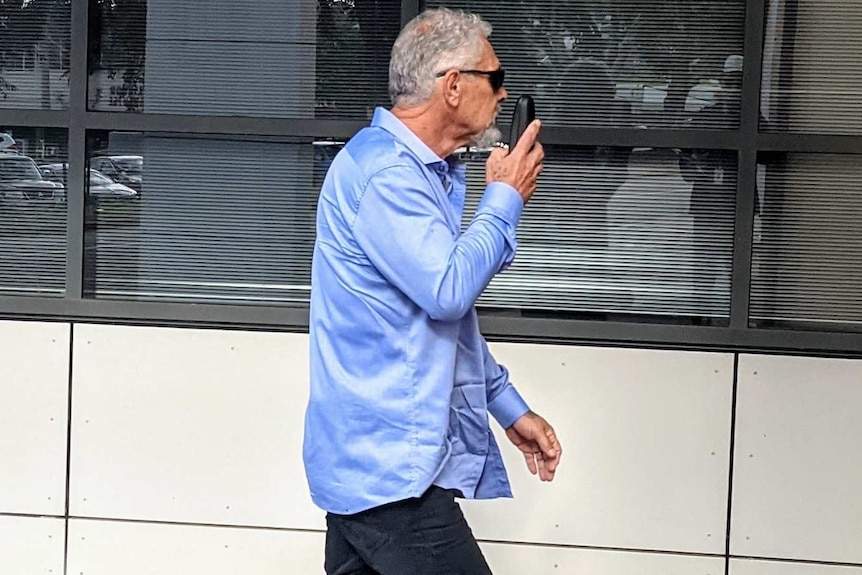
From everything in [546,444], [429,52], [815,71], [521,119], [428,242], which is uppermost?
[815,71]

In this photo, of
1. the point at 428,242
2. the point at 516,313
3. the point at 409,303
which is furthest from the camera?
the point at 516,313

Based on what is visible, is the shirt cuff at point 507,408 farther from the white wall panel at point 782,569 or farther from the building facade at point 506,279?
the white wall panel at point 782,569

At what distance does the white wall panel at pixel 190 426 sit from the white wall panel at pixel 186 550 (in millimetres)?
44

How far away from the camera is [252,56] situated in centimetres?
420

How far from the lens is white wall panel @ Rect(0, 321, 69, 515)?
13.9 feet

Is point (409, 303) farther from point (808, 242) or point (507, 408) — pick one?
point (808, 242)

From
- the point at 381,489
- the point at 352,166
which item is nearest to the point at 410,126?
the point at 352,166

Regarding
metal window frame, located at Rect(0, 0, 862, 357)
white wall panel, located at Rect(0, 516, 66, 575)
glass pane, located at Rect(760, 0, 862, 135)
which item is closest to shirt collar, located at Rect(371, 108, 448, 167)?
metal window frame, located at Rect(0, 0, 862, 357)

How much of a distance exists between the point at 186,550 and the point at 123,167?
1309 mm

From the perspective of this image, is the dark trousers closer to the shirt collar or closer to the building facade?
the shirt collar

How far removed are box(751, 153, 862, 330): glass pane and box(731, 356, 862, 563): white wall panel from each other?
0.18 m

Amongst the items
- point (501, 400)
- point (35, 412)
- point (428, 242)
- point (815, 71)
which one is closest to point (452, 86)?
point (428, 242)

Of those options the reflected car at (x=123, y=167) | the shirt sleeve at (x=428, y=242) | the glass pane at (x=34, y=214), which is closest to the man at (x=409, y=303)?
the shirt sleeve at (x=428, y=242)

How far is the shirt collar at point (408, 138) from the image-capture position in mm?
2635
